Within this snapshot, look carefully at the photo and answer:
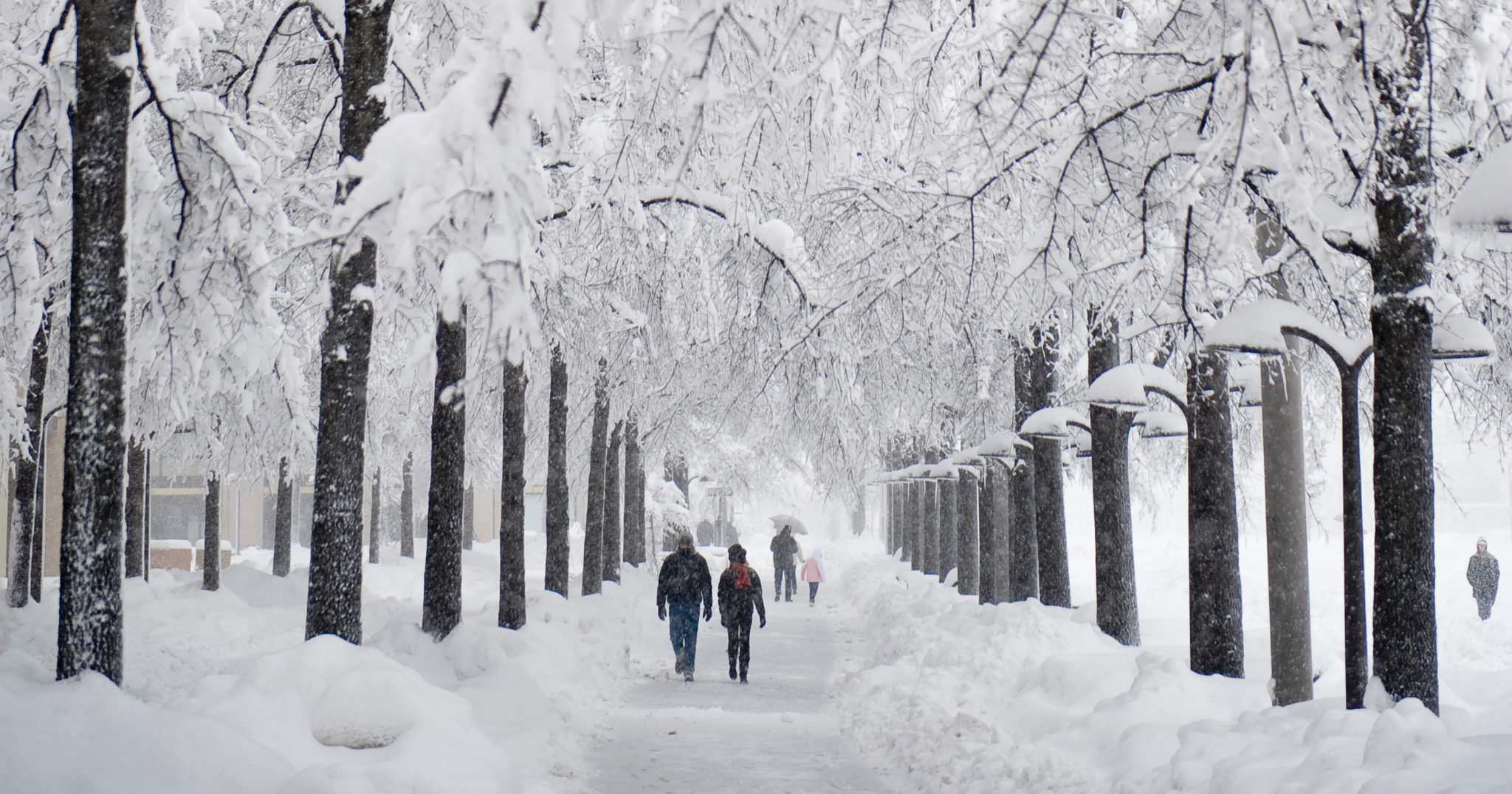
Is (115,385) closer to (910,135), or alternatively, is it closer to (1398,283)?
(910,135)

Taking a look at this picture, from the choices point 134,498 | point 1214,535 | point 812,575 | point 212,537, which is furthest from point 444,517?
point 812,575

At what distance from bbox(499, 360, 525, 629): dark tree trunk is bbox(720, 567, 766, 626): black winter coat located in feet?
7.73

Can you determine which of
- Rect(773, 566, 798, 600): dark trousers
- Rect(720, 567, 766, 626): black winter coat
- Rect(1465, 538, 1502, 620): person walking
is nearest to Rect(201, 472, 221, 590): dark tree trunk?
Rect(720, 567, 766, 626): black winter coat

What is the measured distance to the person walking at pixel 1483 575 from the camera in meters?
22.8

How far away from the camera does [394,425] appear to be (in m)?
27.3

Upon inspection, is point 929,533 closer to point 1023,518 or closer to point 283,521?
point 283,521

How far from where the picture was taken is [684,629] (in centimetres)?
1351

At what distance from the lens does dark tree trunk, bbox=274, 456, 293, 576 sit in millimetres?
24469

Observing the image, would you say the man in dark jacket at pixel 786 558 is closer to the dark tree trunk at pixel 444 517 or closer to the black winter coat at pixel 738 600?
the black winter coat at pixel 738 600

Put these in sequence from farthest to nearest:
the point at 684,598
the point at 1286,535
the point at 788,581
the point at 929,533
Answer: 1. the point at 929,533
2. the point at 788,581
3. the point at 684,598
4. the point at 1286,535

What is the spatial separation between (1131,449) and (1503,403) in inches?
436

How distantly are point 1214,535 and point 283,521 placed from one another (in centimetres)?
2082

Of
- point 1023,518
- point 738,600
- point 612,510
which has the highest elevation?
point 1023,518

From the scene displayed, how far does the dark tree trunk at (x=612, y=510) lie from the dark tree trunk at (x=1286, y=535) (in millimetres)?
12898
